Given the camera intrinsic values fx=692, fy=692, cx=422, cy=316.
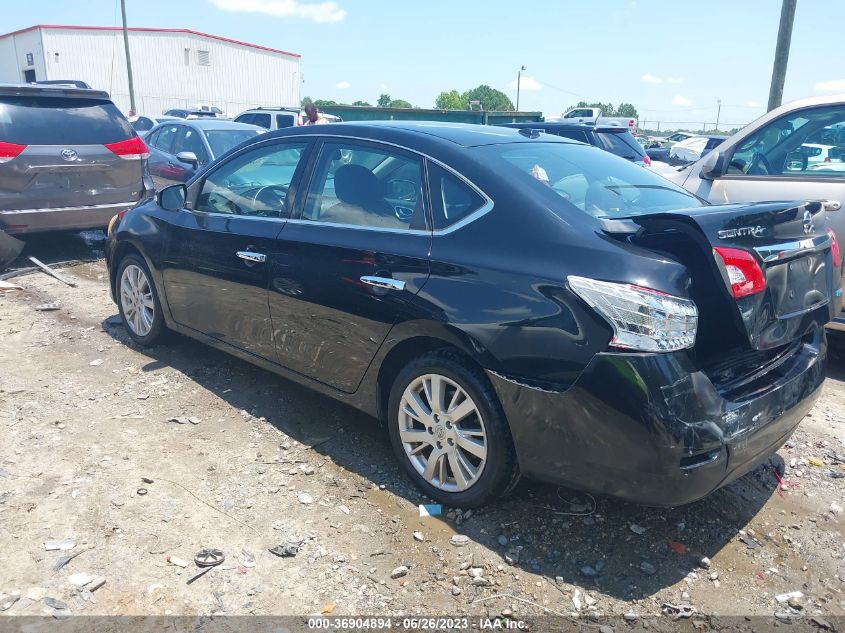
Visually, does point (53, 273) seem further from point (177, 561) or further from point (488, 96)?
point (488, 96)

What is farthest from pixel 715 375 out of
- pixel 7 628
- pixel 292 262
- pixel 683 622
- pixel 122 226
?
pixel 122 226

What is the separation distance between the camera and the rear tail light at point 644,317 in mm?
2555

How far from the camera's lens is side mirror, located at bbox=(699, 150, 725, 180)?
5277 millimetres

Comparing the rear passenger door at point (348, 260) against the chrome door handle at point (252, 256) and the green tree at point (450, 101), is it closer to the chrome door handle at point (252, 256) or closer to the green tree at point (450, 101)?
the chrome door handle at point (252, 256)

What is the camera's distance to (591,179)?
3443 mm

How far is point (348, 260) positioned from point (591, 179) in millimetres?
1277

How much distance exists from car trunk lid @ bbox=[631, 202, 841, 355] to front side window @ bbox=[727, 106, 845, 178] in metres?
2.38

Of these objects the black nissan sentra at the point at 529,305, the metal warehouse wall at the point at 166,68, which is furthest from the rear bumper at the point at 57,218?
the metal warehouse wall at the point at 166,68

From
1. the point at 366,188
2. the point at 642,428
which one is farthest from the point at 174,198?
the point at 642,428

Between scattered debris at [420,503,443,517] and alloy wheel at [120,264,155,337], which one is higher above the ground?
alloy wheel at [120,264,155,337]

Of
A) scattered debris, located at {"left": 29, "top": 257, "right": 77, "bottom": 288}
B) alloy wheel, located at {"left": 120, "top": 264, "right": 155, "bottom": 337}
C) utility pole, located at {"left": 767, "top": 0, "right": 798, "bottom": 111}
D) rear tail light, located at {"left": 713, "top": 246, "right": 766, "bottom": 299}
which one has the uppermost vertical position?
utility pole, located at {"left": 767, "top": 0, "right": 798, "bottom": 111}

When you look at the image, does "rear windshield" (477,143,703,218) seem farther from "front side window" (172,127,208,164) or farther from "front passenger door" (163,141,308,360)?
"front side window" (172,127,208,164)

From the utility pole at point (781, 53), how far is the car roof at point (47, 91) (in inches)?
423

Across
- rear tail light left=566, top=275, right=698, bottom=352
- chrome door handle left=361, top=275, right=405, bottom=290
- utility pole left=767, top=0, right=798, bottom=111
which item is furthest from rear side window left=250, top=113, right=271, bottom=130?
rear tail light left=566, top=275, right=698, bottom=352
